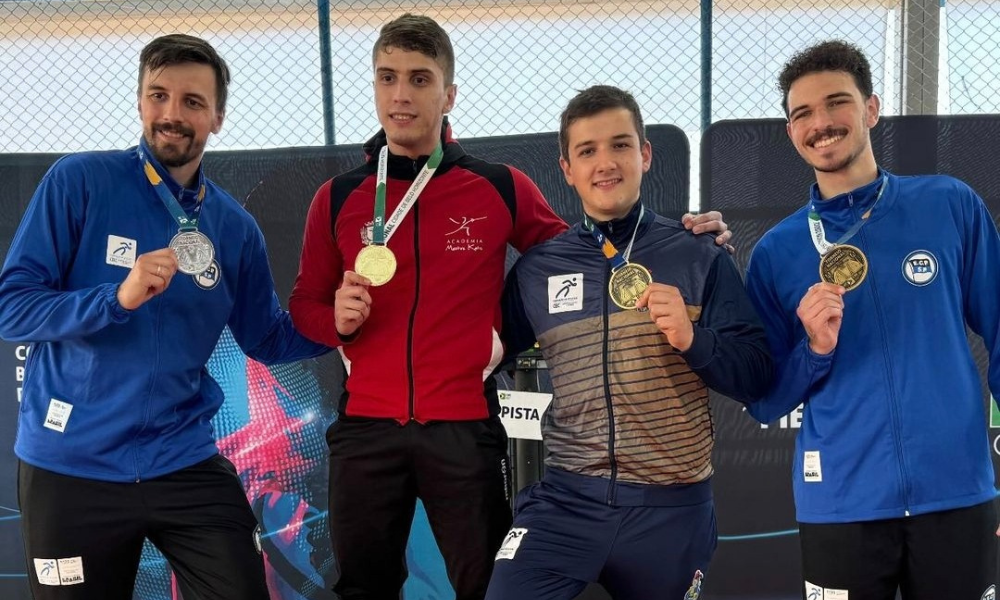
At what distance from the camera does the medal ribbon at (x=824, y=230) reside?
8.30 ft

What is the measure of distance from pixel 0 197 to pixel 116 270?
2185 mm

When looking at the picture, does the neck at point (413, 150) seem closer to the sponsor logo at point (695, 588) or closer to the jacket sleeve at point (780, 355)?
the jacket sleeve at point (780, 355)

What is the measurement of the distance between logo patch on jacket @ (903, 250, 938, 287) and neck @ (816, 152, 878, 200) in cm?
26

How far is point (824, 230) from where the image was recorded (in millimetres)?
2602

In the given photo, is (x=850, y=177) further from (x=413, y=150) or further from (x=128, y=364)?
(x=128, y=364)

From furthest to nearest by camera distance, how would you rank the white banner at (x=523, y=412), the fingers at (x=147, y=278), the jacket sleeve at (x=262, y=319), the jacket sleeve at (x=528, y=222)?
the white banner at (x=523, y=412), the jacket sleeve at (x=262, y=319), the jacket sleeve at (x=528, y=222), the fingers at (x=147, y=278)

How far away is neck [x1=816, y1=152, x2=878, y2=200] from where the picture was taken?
2.62m

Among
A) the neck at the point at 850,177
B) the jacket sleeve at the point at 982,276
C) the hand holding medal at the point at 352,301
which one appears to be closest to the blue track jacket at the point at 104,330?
the hand holding medal at the point at 352,301

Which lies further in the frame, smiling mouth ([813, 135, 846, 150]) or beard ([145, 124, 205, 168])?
beard ([145, 124, 205, 168])

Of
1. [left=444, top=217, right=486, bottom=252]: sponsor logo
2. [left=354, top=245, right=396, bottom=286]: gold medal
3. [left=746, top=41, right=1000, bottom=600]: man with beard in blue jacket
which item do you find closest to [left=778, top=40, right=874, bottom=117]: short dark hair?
[left=746, top=41, right=1000, bottom=600]: man with beard in blue jacket

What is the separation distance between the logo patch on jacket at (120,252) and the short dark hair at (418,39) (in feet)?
3.12

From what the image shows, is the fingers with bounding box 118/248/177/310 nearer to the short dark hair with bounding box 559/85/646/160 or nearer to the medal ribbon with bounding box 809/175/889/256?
the short dark hair with bounding box 559/85/646/160

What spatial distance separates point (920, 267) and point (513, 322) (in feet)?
3.84

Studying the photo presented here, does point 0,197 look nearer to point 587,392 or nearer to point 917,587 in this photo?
point 587,392
